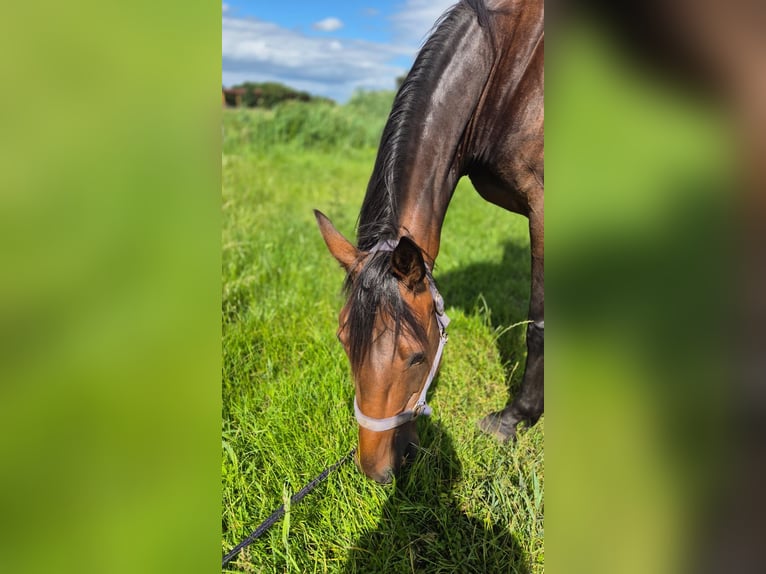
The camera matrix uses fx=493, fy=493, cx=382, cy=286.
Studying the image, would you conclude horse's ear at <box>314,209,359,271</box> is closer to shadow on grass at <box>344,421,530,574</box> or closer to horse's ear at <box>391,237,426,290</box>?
horse's ear at <box>391,237,426,290</box>

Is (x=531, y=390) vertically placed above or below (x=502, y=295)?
below

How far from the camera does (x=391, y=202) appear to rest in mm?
1984

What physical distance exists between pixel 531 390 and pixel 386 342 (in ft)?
3.62

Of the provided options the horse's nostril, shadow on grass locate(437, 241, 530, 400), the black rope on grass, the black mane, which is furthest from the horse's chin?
shadow on grass locate(437, 241, 530, 400)

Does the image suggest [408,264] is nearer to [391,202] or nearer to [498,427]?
[391,202]

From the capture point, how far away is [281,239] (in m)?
4.91

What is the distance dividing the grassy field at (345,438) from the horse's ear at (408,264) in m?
0.76

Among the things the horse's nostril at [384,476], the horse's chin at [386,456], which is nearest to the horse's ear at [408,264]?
the horse's chin at [386,456]

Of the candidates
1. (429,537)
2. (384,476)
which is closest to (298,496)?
(384,476)
